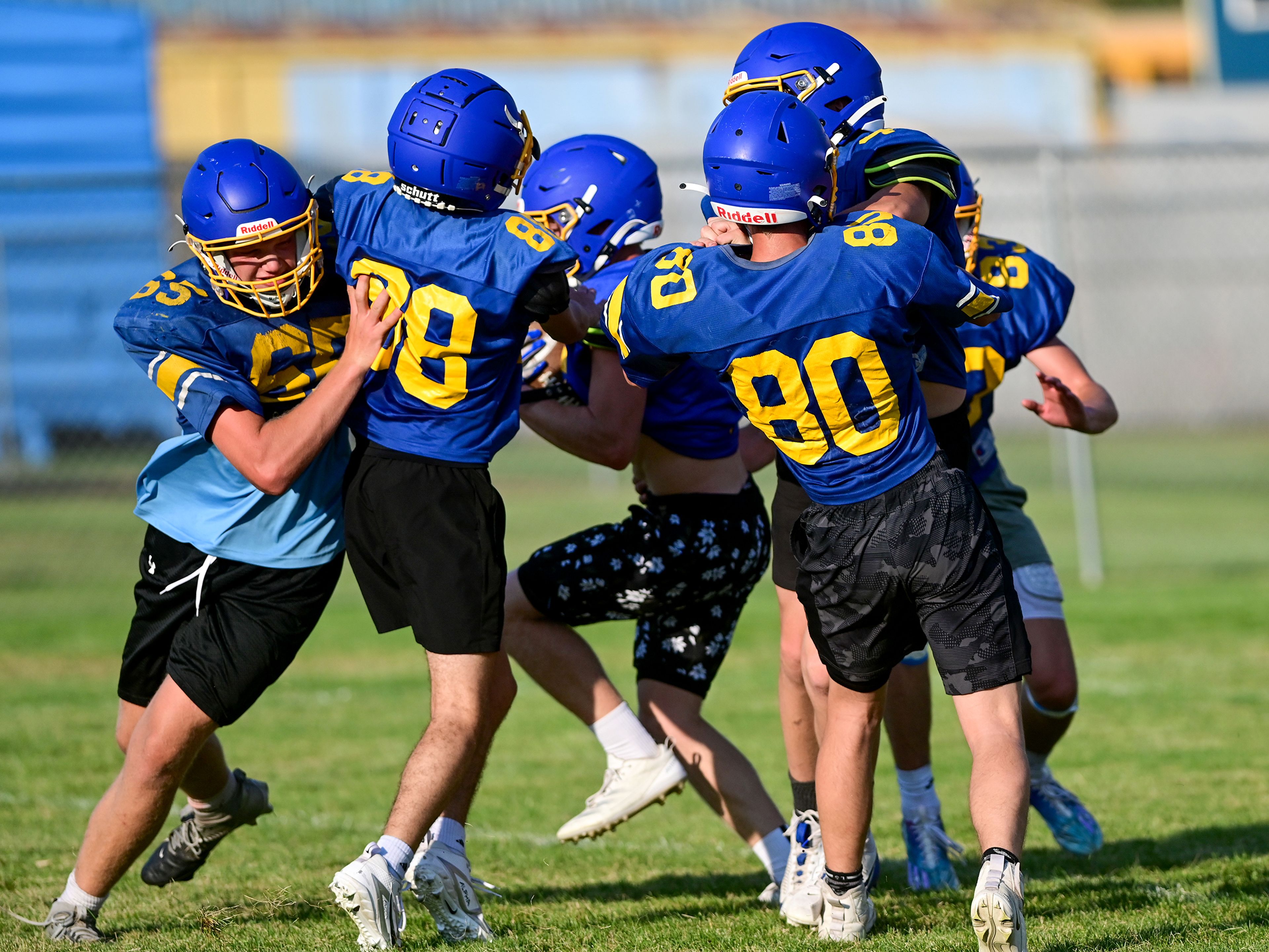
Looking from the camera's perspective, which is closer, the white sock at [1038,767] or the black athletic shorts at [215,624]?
the black athletic shorts at [215,624]

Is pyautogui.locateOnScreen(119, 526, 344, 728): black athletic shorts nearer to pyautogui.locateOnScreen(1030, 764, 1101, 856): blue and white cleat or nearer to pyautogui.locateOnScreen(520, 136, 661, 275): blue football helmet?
pyautogui.locateOnScreen(520, 136, 661, 275): blue football helmet

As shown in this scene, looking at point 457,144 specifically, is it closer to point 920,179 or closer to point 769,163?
point 769,163

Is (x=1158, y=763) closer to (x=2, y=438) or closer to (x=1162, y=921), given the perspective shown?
(x=1162, y=921)

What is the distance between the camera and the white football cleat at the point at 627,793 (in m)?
4.57

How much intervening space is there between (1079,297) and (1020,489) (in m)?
11.6

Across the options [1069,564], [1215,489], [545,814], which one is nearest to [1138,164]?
[1215,489]

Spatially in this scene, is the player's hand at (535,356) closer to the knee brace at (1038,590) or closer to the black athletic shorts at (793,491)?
the black athletic shorts at (793,491)

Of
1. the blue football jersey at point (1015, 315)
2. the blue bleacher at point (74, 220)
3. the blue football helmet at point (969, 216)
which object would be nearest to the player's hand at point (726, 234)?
the blue football helmet at point (969, 216)

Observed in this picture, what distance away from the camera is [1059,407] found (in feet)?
15.2

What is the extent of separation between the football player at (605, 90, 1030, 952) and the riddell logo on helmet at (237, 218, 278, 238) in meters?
0.96

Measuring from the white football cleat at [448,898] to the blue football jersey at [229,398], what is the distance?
91 centimetres

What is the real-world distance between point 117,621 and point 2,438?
357 cm

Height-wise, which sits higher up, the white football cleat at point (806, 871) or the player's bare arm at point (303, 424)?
the player's bare arm at point (303, 424)

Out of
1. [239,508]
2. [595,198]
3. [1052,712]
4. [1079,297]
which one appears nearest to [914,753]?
[1052,712]
